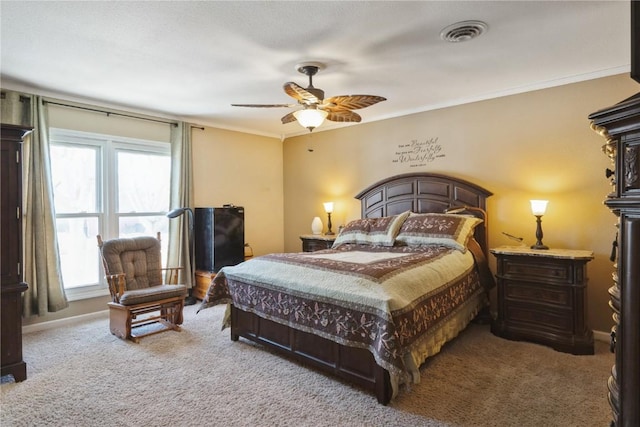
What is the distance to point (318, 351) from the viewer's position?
2699mm

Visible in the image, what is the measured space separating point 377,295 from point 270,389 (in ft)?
3.37

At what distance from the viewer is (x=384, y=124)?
4980mm

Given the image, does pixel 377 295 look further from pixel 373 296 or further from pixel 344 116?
pixel 344 116

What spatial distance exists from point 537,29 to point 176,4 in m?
2.45

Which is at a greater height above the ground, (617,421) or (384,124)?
(384,124)

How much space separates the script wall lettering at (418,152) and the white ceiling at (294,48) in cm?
57

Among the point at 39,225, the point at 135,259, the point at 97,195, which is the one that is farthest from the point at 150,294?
the point at 97,195

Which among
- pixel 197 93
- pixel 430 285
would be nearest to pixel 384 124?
pixel 197 93

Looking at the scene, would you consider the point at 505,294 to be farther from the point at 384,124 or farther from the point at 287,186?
the point at 287,186

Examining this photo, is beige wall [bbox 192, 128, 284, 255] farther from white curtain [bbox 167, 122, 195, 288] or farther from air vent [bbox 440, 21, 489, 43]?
air vent [bbox 440, 21, 489, 43]

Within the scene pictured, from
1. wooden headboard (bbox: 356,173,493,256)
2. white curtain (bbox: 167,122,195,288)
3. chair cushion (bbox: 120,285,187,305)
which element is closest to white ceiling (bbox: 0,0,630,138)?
white curtain (bbox: 167,122,195,288)

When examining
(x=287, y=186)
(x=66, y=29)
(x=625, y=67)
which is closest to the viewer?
(x=66, y=29)

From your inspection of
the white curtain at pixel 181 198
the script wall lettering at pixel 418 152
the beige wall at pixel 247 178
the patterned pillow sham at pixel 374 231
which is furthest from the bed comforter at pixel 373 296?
the beige wall at pixel 247 178

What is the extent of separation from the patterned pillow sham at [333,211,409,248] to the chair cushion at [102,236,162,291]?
82.2 inches
